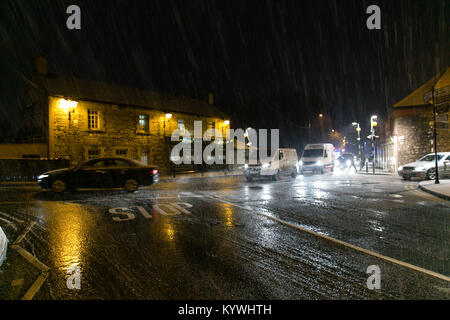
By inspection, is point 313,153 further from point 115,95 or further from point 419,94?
point 115,95

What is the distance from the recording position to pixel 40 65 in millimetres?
24516

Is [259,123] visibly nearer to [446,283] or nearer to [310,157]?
[310,157]

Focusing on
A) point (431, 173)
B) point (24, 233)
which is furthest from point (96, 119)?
point (431, 173)

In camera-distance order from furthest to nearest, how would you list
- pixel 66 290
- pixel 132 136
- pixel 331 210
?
pixel 132 136 → pixel 331 210 → pixel 66 290

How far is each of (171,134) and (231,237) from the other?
2492 cm

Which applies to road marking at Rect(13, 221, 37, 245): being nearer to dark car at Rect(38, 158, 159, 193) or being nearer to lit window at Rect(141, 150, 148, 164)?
dark car at Rect(38, 158, 159, 193)

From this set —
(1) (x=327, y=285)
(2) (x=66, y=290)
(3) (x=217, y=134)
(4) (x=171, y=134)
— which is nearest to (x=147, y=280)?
(2) (x=66, y=290)

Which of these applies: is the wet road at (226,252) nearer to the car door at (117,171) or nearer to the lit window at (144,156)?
the car door at (117,171)

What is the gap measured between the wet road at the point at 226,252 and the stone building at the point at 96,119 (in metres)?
14.6

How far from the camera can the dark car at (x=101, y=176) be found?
13273mm

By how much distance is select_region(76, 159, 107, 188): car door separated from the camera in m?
13.5

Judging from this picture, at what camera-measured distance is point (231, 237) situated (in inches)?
242

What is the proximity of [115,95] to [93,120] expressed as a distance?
4046mm

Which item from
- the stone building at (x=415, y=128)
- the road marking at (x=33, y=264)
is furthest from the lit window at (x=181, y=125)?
the road marking at (x=33, y=264)
